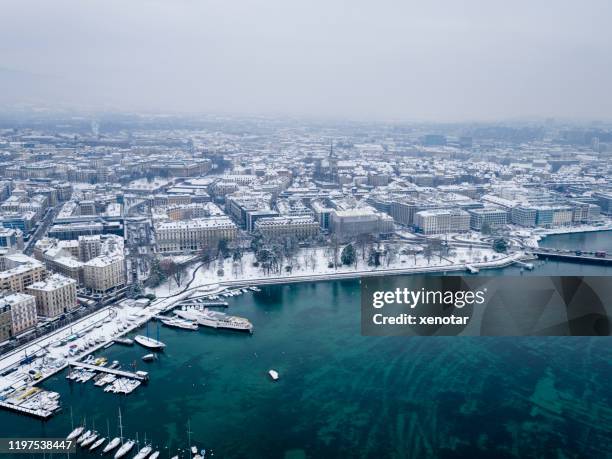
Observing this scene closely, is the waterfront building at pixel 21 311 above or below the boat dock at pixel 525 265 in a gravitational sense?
above

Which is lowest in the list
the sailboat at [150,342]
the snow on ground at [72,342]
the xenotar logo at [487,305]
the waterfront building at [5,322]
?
the sailboat at [150,342]

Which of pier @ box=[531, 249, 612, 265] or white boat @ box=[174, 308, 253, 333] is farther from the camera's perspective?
pier @ box=[531, 249, 612, 265]

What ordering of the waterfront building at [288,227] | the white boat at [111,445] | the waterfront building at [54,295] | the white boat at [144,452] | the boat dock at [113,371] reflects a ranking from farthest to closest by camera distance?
the waterfront building at [288,227]
the waterfront building at [54,295]
the boat dock at [113,371]
the white boat at [111,445]
the white boat at [144,452]

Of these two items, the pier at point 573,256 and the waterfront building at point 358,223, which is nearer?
the pier at point 573,256

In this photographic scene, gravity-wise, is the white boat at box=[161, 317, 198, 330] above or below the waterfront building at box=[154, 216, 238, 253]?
below

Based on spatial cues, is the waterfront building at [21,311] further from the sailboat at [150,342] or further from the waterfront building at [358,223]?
the waterfront building at [358,223]

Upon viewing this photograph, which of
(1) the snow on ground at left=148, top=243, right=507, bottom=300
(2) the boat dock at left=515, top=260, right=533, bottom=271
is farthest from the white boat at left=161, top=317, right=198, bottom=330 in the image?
(2) the boat dock at left=515, top=260, right=533, bottom=271

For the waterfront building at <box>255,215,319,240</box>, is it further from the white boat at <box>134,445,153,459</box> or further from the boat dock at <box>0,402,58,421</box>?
the white boat at <box>134,445,153,459</box>

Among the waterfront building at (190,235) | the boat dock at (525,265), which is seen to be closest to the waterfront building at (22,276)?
the waterfront building at (190,235)
